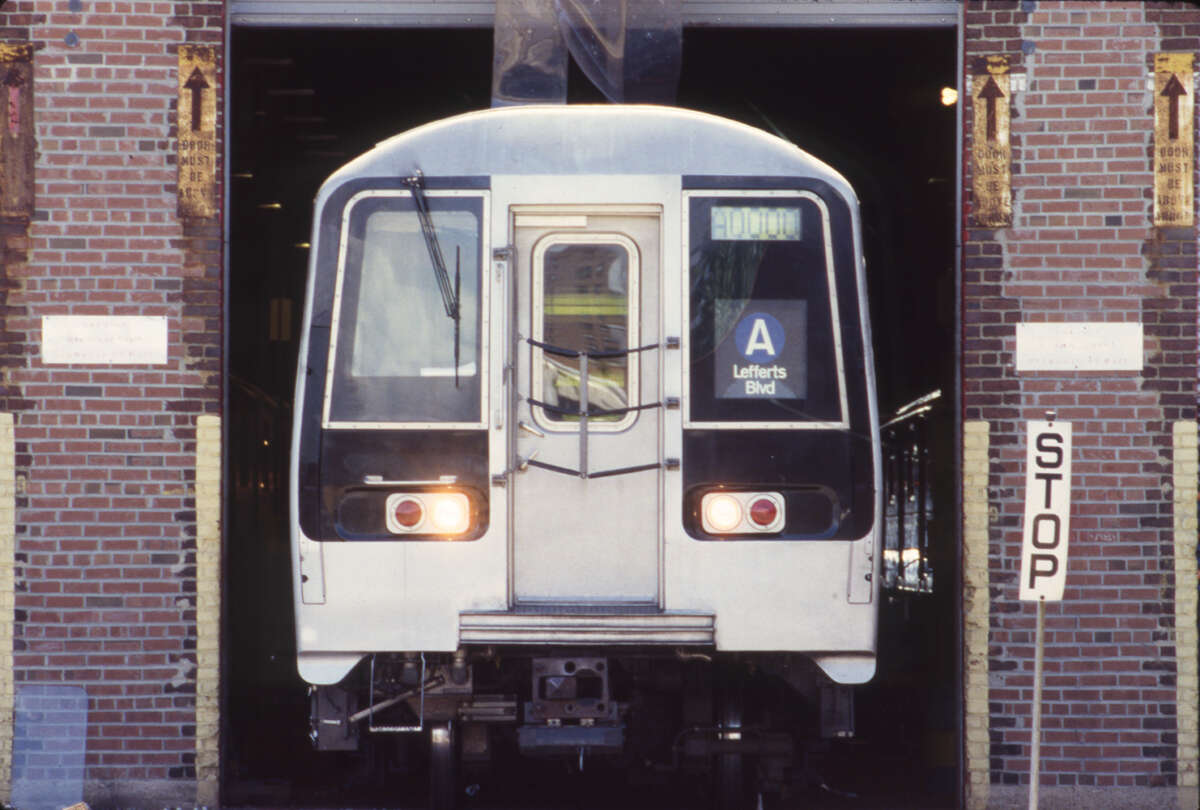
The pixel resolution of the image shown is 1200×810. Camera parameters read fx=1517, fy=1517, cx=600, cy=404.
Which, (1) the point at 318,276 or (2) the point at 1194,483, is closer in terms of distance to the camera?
(1) the point at 318,276

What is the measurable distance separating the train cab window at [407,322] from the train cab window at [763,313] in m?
0.93

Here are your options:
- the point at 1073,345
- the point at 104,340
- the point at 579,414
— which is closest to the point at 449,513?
the point at 579,414

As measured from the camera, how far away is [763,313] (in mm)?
6363

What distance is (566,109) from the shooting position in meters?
6.48

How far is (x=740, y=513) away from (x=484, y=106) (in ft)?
20.1

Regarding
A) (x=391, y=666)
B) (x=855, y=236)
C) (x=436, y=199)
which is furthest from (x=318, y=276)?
(x=855, y=236)

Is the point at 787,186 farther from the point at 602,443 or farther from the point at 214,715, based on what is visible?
the point at 214,715

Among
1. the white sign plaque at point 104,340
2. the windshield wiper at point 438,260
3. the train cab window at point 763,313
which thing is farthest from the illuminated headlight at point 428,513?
the white sign plaque at point 104,340

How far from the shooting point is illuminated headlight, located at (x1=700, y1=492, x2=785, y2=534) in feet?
20.5

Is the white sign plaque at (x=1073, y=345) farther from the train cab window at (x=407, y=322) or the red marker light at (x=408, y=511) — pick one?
the red marker light at (x=408, y=511)

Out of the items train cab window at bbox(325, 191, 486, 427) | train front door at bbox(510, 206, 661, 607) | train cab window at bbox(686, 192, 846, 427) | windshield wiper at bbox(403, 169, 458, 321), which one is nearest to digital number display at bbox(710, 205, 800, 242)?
train cab window at bbox(686, 192, 846, 427)

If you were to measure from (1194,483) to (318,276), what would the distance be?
4304 mm

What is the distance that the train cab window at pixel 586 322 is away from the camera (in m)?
6.37

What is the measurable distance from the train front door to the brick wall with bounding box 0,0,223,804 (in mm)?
1967
